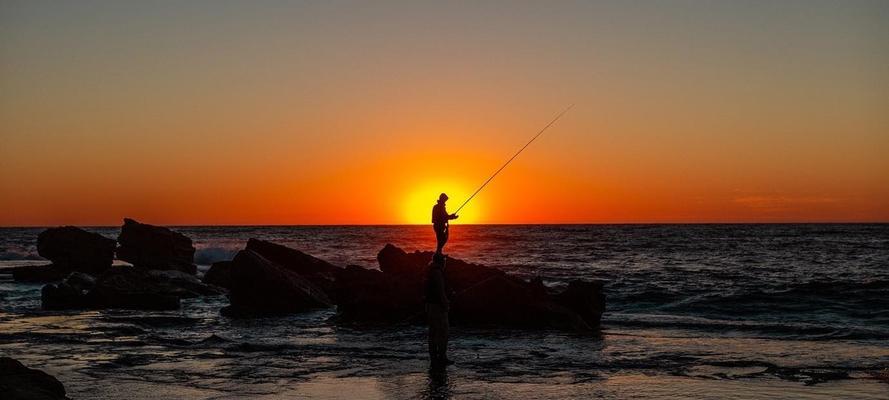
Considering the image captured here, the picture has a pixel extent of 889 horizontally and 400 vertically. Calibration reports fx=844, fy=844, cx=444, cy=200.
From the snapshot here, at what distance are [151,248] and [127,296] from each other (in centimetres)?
1217

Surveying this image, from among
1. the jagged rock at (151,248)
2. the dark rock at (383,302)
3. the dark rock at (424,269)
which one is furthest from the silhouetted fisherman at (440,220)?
the jagged rock at (151,248)

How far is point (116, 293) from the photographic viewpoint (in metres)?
23.6

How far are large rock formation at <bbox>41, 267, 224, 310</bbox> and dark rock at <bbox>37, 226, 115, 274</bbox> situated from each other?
1091 cm

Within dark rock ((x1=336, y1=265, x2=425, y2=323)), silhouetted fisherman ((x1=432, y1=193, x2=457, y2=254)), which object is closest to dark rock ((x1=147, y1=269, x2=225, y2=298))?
dark rock ((x1=336, y1=265, x2=425, y2=323))

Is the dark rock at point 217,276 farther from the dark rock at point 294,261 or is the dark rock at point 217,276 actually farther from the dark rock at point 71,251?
the dark rock at point 71,251

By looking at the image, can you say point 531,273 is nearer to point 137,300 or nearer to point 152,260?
point 152,260

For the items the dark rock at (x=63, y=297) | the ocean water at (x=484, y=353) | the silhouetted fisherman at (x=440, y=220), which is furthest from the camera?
the dark rock at (x=63, y=297)

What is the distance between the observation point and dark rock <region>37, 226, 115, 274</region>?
36.3 m

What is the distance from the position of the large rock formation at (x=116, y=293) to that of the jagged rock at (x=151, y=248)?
863 centimetres

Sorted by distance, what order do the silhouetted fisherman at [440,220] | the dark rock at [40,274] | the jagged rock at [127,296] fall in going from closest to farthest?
the silhouetted fisherman at [440,220]
the jagged rock at [127,296]
the dark rock at [40,274]

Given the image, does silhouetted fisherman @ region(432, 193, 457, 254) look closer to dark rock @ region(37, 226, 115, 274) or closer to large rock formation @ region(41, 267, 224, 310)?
large rock formation @ region(41, 267, 224, 310)

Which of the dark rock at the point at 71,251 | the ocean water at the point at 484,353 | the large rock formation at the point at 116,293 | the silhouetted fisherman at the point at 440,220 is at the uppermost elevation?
the silhouetted fisherman at the point at 440,220

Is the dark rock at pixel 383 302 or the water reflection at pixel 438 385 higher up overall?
the dark rock at pixel 383 302

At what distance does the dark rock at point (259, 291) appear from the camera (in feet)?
71.4
